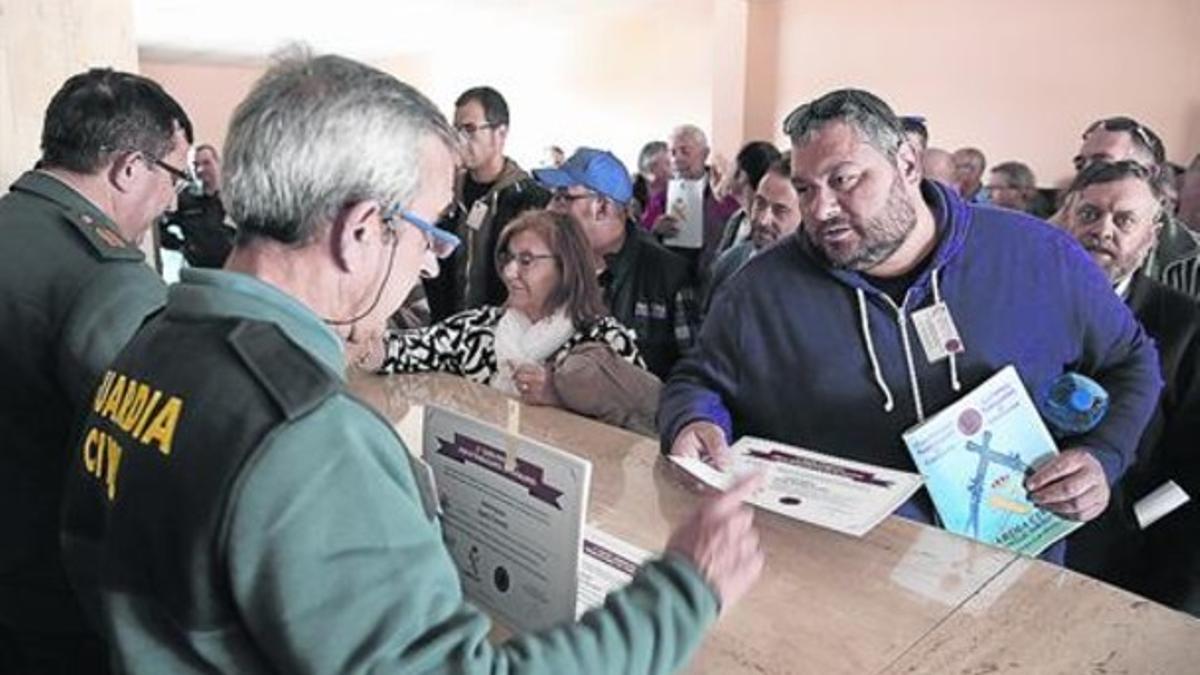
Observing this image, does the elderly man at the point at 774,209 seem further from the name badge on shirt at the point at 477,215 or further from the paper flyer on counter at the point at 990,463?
the paper flyer on counter at the point at 990,463

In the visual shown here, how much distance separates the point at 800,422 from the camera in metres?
1.61

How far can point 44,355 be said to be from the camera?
48.5 inches

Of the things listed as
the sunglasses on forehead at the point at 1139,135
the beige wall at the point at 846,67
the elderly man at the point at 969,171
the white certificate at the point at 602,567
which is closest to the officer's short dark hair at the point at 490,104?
the beige wall at the point at 846,67

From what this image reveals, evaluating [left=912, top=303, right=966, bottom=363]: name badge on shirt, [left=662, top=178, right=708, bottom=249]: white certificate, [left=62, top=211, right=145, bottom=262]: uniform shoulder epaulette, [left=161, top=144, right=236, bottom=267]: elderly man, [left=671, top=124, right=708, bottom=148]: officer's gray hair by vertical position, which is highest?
[left=62, top=211, right=145, bottom=262]: uniform shoulder epaulette

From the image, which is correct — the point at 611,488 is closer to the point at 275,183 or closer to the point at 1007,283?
the point at 1007,283

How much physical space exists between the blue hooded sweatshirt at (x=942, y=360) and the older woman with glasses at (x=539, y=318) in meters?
0.48

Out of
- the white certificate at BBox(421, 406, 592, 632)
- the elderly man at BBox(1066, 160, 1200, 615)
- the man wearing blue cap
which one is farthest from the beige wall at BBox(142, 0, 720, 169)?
the white certificate at BBox(421, 406, 592, 632)

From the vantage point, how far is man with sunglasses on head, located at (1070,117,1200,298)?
7.74 ft

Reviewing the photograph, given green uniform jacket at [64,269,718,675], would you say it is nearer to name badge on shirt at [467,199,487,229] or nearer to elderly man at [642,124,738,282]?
name badge on shirt at [467,199,487,229]

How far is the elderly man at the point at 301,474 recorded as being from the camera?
611mm

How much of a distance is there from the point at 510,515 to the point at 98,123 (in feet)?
3.16

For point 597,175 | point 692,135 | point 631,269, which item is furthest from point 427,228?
point 692,135

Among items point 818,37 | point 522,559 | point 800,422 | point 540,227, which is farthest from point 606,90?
point 522,559

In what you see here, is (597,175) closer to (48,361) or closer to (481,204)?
(481,204)
